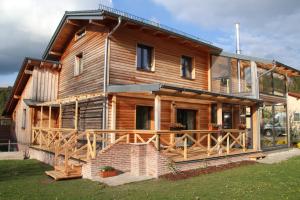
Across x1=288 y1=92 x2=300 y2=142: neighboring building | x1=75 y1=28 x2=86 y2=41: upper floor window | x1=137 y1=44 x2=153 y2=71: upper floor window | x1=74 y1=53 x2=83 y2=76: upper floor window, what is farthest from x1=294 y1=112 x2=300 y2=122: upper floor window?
x1=75 y1=28 x2=86 y2=41: upper floor window

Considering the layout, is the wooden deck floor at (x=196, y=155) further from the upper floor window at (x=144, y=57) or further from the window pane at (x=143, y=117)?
the upper floor window at (x=144, y=57)

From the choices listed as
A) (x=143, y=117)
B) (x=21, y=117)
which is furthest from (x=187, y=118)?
(x=21, y=117)

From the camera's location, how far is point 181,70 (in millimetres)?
16000

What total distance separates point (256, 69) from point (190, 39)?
3.73 metres

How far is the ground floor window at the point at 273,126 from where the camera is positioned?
15973 millimetres

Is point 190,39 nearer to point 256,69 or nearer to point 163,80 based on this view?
point 163,80

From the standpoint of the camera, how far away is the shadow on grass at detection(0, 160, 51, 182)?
35.9ft

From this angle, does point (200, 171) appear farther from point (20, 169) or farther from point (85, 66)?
point (85, 66)

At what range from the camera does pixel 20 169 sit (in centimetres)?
1254

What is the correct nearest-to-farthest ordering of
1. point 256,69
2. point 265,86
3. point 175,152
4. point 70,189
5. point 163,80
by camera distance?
point 70,189
point 175,152
point 163,80
point 256,69
point 265,86

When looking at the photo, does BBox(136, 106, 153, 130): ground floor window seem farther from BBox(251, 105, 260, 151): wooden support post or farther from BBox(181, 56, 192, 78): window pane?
BBox(251, 105, 260, 151): wooden support post

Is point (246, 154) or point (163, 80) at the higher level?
point (163, 80)

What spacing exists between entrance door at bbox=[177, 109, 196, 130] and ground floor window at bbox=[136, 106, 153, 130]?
210 cm

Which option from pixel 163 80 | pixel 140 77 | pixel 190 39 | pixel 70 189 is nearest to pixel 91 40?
pixel 140 77
